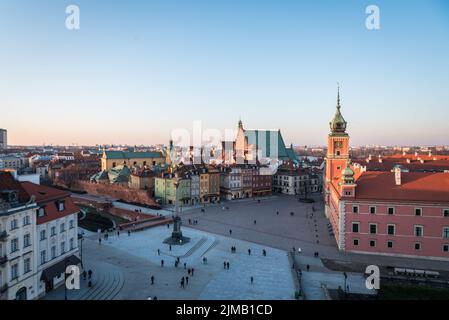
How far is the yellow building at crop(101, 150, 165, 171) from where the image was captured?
9512 cm

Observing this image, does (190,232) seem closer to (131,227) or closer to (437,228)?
(131,227)

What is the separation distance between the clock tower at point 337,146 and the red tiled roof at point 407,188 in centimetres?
1269

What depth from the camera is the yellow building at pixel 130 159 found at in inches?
3745

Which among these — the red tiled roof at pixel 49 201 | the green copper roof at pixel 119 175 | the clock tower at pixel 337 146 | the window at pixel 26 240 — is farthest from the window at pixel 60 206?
the green copper roof at pixel 119 175

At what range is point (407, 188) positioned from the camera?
33.3 metres

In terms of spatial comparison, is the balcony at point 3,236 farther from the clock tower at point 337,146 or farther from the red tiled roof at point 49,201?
the clock tower at point 337,146

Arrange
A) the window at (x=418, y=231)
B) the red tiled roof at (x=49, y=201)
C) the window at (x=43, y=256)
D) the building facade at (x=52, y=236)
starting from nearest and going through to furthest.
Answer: the building facade at (x=52, y=236), the window at (x=43, y=256), the red tiled roof at (x=49, y=201), the window at (x=418, y=231)

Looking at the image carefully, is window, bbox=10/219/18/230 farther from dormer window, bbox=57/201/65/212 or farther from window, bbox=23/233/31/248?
dormer window, bbox=57/201/65/212

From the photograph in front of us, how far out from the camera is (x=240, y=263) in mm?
29719

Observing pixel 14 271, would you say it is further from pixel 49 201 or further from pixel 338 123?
pixel 338 123

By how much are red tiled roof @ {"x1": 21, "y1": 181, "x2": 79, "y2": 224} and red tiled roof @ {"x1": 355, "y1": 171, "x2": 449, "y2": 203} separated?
26.0 m

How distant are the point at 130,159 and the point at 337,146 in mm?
68284

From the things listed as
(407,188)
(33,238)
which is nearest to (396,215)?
(407,188)

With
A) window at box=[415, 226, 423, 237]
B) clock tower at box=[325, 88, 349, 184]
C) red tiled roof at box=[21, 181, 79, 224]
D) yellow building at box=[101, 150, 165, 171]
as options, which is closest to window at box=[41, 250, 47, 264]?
red tiled roof at box=[21, 181, 79, 224]
